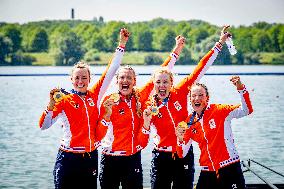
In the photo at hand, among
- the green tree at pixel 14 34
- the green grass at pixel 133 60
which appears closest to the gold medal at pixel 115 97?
the green grass at pixel 133 60

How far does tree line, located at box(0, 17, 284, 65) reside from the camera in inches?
4205

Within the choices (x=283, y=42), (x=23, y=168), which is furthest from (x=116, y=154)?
(x=283, y=42)

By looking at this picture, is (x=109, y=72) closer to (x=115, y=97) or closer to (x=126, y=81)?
(x=126, y=81)

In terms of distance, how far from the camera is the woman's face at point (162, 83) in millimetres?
6121

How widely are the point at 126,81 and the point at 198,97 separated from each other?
3.50 ft

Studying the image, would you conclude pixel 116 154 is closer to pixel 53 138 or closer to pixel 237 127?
pixel 53 138

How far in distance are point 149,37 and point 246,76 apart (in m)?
66.3

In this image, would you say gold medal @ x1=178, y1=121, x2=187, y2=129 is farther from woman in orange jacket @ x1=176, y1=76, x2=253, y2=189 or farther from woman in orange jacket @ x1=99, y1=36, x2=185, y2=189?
woman in orange jacket @ x1=99, y1=36, x2=185, y2=189

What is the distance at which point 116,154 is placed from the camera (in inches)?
241

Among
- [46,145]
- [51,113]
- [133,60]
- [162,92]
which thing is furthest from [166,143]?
[133,60]

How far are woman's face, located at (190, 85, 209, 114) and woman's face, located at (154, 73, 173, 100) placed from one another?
1.44 ft

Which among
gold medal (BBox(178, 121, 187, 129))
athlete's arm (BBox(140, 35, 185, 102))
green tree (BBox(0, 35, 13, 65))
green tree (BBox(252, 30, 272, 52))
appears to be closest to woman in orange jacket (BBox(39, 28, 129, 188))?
athlete's arm (BBox(140, 35, 185, 102))

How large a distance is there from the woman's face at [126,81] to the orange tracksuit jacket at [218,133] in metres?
1.06

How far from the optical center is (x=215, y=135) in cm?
577
